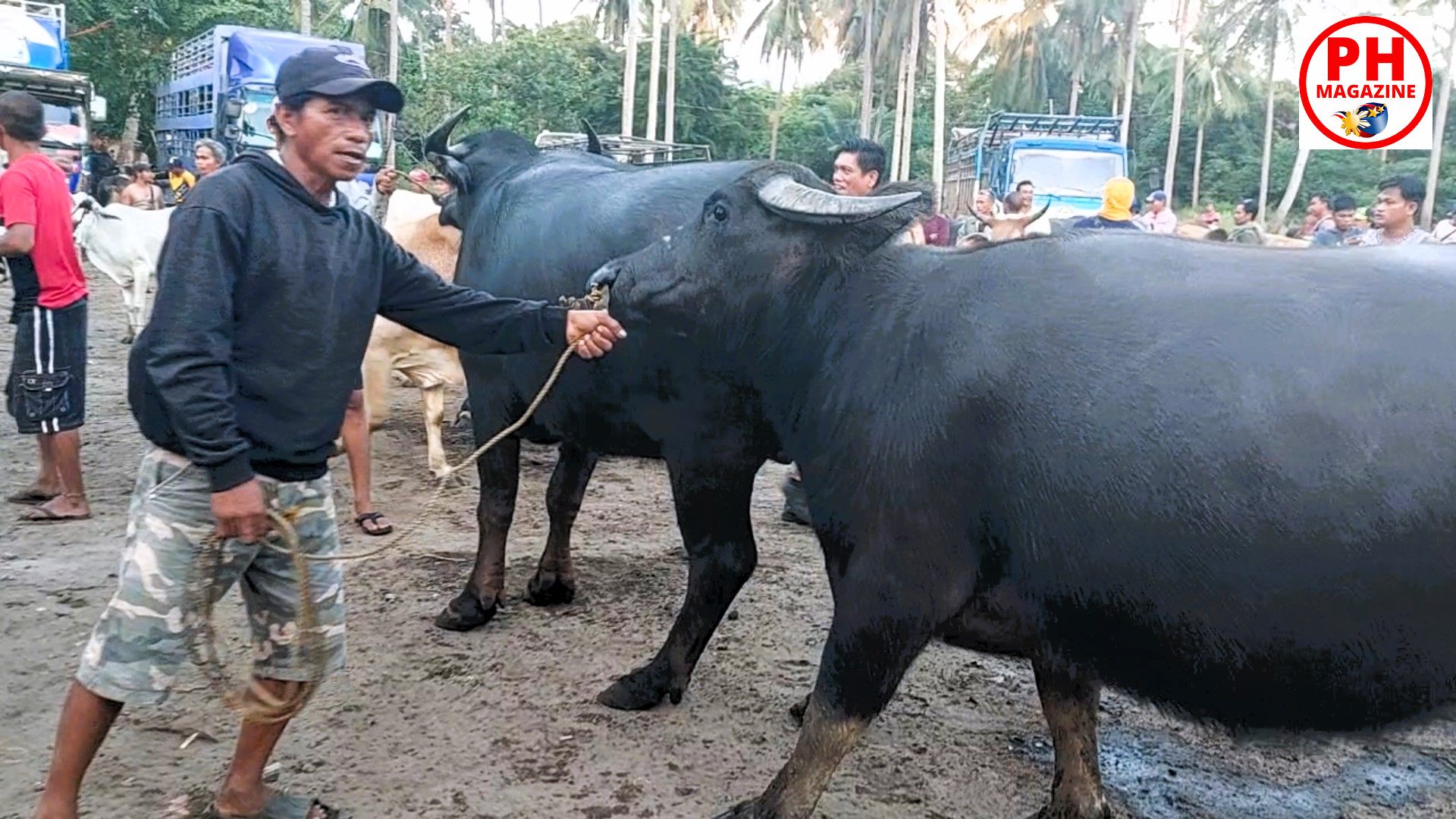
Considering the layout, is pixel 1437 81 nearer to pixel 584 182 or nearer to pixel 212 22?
pixel 212 22

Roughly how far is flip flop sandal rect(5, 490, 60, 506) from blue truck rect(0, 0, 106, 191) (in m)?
12.4

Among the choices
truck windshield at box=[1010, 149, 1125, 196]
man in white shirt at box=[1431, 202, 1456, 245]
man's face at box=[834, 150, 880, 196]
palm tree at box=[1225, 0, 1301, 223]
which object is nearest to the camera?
man's face at box=[834, 150, 880, 196]

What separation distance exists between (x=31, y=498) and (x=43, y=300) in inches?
46.3

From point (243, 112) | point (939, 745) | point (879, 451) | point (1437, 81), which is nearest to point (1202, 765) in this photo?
point (939, 745)

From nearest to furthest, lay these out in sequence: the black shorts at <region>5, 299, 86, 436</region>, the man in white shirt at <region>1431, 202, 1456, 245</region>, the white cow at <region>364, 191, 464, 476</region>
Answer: the black shorts at <region>5, 299, 86, 436</region> < the white cow at <region>364, 191, 464, 476</region> < the man in white shirt at <region>1431, 202, 1456, 245</region>

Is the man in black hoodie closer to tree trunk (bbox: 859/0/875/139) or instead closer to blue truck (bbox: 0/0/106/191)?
blue truck (bbox: 0/0/106/191)

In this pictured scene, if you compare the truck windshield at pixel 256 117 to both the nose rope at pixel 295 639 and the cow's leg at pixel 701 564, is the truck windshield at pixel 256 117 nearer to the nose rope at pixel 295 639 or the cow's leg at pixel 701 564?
the cow's leg at pixel 701 564

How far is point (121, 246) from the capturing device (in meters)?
11.0

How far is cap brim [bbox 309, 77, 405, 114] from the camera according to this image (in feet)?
8.80

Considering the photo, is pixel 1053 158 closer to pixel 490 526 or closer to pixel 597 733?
pixel 490 526

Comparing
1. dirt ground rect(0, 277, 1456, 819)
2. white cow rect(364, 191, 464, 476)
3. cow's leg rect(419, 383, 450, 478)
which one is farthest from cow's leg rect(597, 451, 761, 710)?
cow's leg rect(419, 383, 450, 478)

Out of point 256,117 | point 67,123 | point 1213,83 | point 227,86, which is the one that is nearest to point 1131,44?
point 1213,83

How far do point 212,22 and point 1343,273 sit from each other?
105 ft

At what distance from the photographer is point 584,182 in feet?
14.5
